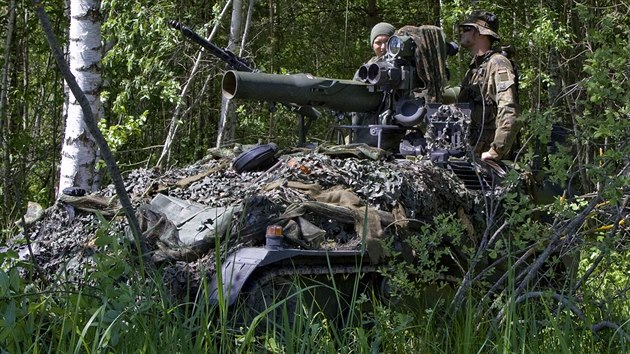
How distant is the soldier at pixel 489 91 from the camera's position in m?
7.45

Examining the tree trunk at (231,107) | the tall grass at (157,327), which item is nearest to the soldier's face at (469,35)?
the tall grass at (157,327)

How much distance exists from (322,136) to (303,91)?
1103 centimetres

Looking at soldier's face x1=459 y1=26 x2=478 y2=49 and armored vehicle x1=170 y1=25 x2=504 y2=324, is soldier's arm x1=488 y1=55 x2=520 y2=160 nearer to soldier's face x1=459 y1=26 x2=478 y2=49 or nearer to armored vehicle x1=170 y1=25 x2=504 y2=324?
armored vehicle x1=170 y1=25 x2=504 y2=324

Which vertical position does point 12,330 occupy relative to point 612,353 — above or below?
above

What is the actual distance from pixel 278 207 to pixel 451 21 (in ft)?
26.8

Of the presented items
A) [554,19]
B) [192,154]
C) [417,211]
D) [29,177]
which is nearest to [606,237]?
[417,211]

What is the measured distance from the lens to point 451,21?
44.4 ft

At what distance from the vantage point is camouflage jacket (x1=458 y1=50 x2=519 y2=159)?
7.44 meters

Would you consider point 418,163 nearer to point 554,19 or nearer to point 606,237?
Result: point 606,237

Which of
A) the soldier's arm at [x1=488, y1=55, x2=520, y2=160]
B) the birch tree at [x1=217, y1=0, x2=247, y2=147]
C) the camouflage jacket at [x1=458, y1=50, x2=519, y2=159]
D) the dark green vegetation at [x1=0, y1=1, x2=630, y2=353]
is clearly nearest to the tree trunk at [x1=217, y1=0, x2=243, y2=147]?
the birch tree at [x1=217, y1=0, x2=247, y2=147]

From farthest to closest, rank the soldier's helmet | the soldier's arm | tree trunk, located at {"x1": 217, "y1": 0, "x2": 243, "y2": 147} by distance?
tree trunk, located at {"x1": 217, "y1": 0, "x2": 243, "y2": 147} < the soldier's helmet < the soldier's arm

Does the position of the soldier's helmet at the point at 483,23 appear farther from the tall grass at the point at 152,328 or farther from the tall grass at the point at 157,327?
the tall grass at the point at 152,328

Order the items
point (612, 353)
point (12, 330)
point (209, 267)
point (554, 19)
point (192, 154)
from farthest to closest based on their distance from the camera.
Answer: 1. point (192, 154)
2. point (554, 19)
3. point (209, 267)
4. point (612, 353)
5. point (12, 330)

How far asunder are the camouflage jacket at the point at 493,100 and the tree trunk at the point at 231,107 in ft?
16.0
